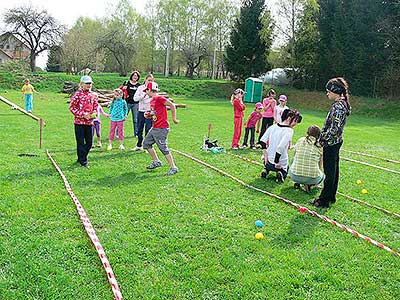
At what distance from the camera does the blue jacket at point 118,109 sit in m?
10.6

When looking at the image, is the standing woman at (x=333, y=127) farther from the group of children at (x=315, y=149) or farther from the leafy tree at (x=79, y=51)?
the leafy tree at (x=79, y=51)

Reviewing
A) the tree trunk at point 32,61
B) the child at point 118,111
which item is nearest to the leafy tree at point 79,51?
the tree trunk at point 32,61

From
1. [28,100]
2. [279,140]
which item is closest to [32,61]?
[28,100]

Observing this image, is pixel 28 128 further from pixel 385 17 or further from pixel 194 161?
pixel 385 17

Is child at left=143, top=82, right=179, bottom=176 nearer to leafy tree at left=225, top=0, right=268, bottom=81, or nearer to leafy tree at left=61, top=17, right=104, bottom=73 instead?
leafy tree at left=225, top=0, right=268, bottom=81

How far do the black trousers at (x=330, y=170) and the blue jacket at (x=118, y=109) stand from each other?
5.86 meters

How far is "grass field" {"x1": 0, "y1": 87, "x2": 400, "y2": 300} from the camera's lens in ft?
12.7

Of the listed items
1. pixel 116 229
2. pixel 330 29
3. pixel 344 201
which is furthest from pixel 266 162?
pixel 330 29

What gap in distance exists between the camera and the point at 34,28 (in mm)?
46719

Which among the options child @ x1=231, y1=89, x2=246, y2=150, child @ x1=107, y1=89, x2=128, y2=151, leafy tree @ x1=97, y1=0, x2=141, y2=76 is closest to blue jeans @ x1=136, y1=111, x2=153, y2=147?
child @ x1=107, y1=89, x2=128, y2=151

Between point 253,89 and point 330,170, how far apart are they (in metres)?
30.6

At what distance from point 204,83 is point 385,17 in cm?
1728

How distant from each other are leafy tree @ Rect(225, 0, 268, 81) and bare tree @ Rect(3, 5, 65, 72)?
21.6m

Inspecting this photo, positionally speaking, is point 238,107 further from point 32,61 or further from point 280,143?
point 32,61
